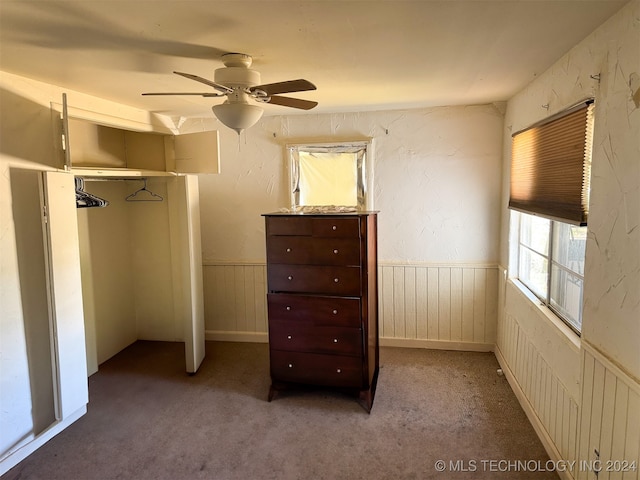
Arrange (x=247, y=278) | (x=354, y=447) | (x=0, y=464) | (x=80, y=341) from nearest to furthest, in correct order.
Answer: (x=0, y=464) → (x=354, y=447) → (x=80, y=341) → (x=247, y=278)

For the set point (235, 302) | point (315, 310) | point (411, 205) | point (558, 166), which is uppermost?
point (558, 166)

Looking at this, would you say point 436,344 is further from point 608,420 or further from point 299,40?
point 299,40

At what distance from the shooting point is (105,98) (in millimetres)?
2877

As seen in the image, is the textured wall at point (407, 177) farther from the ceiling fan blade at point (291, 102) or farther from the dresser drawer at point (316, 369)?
the ceiling fan blade at point (291, 102)

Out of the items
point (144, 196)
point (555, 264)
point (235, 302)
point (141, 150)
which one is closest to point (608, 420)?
point (555, 264)

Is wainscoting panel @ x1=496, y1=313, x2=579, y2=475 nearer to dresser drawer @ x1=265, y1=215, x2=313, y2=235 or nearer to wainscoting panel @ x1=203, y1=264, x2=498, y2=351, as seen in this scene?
wainscoting panel @ x1=203, y1=264, x2=498, y2=351

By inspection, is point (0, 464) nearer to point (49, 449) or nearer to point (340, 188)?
point (49, 449)

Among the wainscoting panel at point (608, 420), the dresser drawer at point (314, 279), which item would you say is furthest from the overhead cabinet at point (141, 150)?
the wainscoting panel at point (608, 420)

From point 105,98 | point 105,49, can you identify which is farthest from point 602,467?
point 105,98

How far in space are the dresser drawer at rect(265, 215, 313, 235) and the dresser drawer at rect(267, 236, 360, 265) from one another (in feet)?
0.13

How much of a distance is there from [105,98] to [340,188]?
192cm

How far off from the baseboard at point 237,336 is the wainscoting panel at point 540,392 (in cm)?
212

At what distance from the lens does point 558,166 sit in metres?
2.07

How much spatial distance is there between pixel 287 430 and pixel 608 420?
167cm
